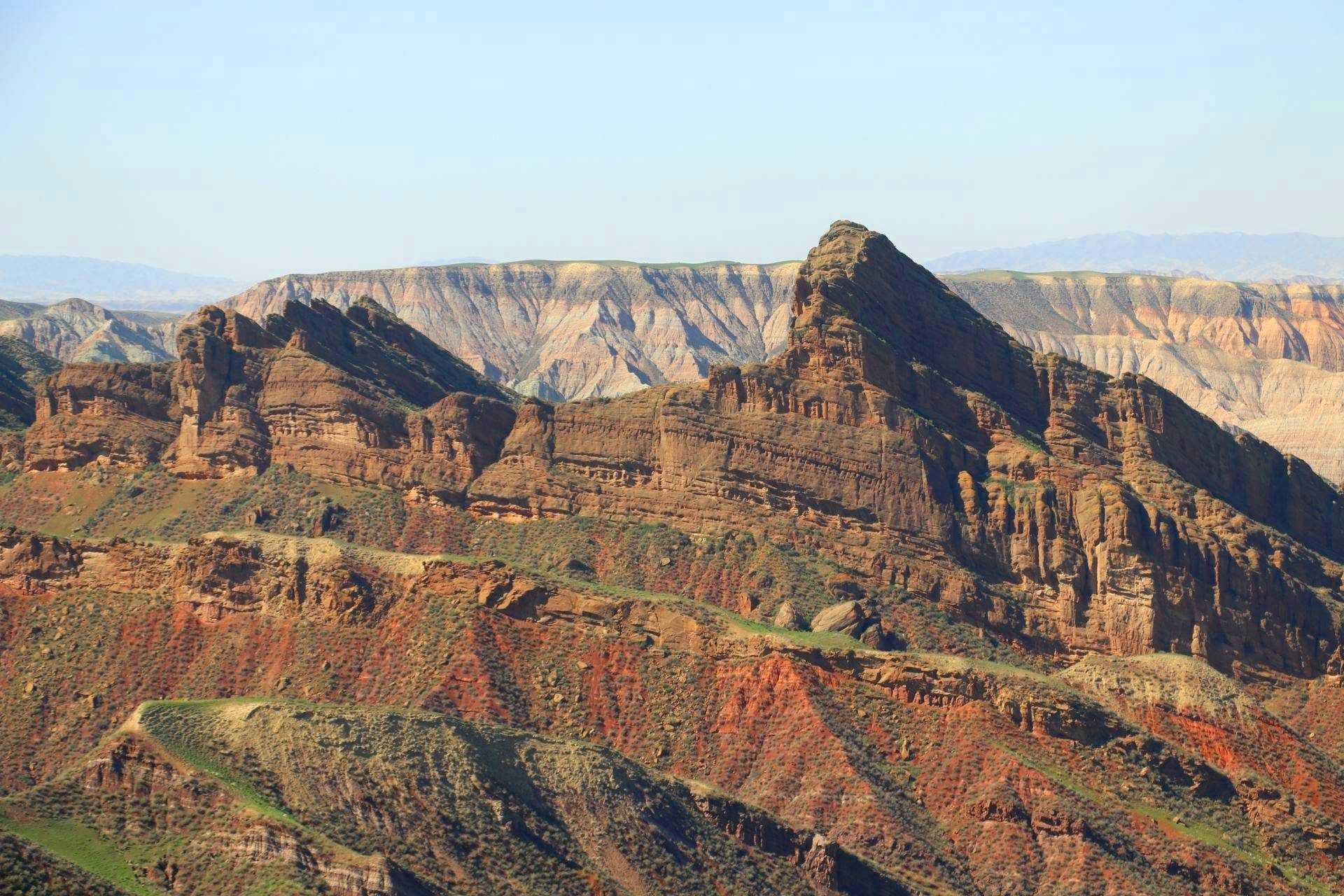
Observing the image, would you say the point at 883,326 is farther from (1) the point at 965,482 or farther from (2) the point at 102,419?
(2) the point at 102,419

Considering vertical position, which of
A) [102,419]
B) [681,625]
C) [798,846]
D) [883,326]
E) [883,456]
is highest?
[883,326]

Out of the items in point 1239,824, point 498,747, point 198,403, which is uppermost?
point 198,403

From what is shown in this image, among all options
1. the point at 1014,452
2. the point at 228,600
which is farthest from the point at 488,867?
the point at 1014,452

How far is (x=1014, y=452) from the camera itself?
4685 inches

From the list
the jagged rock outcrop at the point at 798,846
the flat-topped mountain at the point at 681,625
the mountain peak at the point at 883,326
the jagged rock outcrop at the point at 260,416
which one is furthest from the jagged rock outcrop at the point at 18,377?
the jagged rock outcrop at the point at 798,846

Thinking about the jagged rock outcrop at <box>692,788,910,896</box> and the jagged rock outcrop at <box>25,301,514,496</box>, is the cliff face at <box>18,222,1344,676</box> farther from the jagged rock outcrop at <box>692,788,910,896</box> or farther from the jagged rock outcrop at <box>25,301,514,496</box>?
the jagged rock outcrop at <box>692,788,910,896</box>

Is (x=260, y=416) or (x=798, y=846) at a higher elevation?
(x=260, y=416)

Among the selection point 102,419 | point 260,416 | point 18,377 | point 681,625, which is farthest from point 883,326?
point 18,377

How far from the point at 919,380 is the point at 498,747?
4874 cm

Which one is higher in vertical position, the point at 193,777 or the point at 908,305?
the point at 908,305

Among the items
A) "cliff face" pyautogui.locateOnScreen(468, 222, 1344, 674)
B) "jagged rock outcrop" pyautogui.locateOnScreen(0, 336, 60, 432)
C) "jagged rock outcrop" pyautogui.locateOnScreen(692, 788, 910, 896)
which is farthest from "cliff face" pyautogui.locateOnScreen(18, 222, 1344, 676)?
"jagged rock outcrop" pyautogui.locateOnScreen(692, 788, 910, 896)

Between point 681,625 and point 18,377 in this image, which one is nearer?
point 681,625

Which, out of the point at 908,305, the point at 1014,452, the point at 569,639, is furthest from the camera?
the point at 908,305

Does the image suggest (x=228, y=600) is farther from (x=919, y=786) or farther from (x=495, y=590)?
(x=919, y=786)
